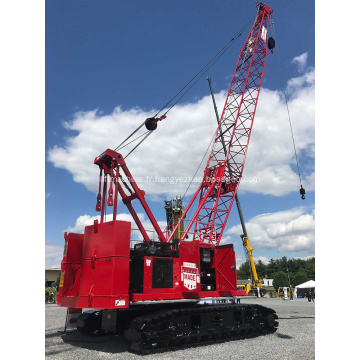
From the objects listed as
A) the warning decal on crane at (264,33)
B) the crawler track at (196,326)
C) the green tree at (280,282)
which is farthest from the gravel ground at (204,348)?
the green tree at (280,282)

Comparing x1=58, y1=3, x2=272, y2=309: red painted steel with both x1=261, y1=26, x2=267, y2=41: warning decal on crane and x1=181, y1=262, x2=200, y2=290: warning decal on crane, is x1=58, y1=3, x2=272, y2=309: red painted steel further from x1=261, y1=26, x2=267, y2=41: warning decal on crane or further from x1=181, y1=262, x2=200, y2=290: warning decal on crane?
x1=261, y1=26, x2=267, y2=41: warning decal on crane

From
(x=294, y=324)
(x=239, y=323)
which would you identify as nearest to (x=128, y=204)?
(x=239, y=323)

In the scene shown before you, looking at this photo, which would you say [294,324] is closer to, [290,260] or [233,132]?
[233,132]

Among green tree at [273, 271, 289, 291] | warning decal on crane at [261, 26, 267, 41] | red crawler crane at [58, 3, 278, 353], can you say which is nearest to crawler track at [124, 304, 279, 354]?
red crawler crane at [58, 3, 278, 353]

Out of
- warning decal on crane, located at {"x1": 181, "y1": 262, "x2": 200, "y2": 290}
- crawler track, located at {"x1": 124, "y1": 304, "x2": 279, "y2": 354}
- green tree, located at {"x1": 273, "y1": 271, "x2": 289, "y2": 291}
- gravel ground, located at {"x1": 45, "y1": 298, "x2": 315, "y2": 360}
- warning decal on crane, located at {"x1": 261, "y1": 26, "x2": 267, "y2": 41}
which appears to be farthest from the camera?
green tree, located at {"x1": 273, "y1": 271, "x2": 289, "y2": 291}

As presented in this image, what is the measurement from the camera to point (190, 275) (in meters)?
10.3

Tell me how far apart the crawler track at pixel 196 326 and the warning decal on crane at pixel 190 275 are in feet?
2.30

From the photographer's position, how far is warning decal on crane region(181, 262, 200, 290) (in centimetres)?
1014

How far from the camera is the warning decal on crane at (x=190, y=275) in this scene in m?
10.1

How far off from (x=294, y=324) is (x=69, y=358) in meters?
9.49

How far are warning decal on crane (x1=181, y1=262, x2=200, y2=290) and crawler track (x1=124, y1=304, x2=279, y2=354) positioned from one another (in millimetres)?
700

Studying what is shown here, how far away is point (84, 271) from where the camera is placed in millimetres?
9812

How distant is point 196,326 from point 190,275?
1.46 meters

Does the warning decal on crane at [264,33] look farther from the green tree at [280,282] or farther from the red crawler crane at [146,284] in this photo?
the green tree at [280,282]
